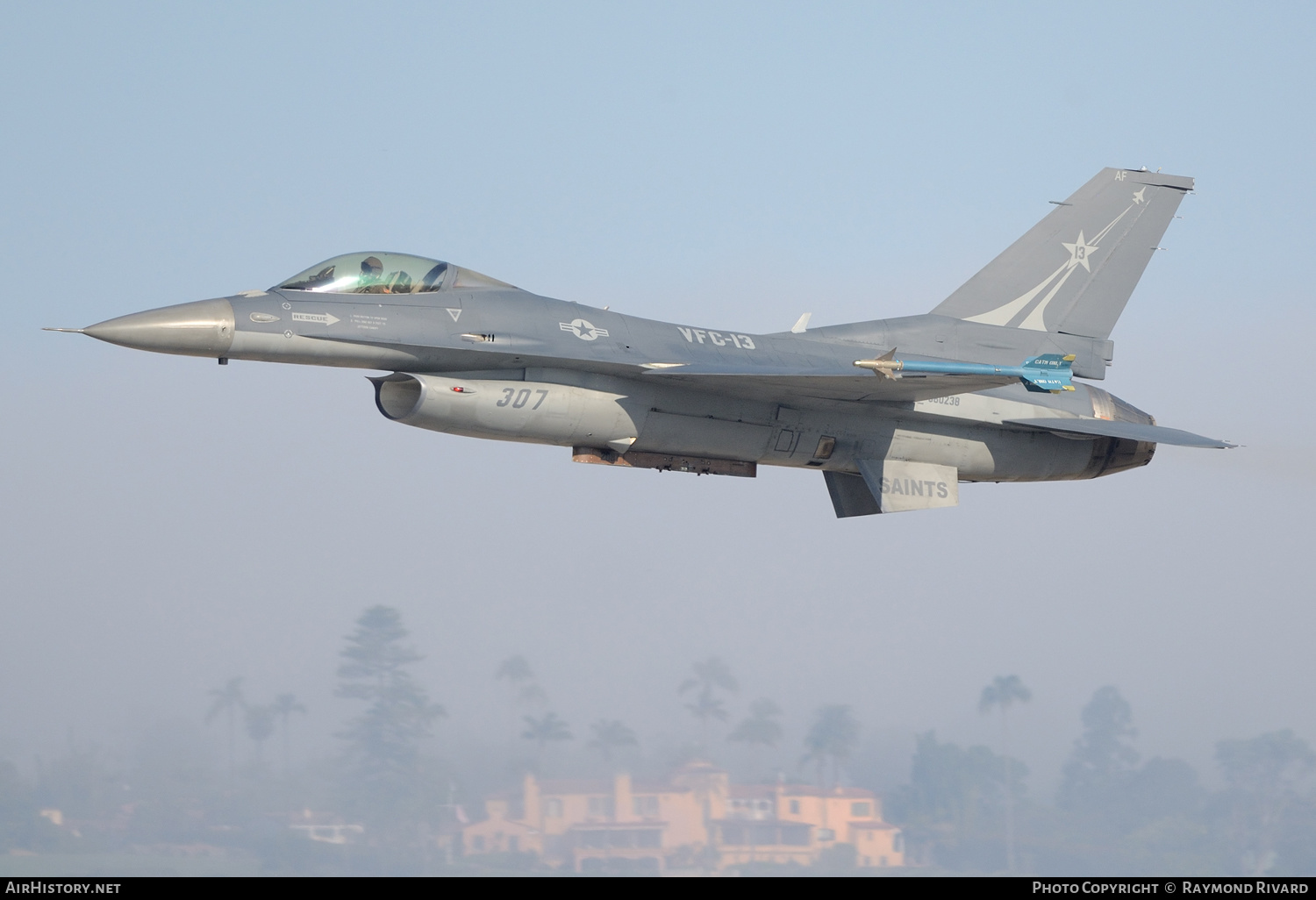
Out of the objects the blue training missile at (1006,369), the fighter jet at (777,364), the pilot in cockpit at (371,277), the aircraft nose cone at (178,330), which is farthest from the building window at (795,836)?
the aircraft nose cone at (178,330)

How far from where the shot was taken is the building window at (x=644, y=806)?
23.4 m

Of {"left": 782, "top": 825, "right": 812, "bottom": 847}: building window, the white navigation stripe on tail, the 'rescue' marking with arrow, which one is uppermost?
the white navigation stripe on tail

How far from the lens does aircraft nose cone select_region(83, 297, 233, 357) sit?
43.3 feet

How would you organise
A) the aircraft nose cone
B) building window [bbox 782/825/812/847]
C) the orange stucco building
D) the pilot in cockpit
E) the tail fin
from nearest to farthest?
1. the aircraft nose cone
2. the pilot in cockpit
3. the tail fin
4. the orange stucco building
5. building window [bbox 782/825/812/847]

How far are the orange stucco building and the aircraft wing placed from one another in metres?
10.1

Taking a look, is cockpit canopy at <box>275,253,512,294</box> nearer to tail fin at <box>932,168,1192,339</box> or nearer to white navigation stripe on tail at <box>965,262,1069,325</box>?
tail fin at <box>932,168,1192,339</box>

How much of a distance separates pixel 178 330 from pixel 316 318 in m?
1.36

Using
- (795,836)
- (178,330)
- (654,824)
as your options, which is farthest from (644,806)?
(178,330)

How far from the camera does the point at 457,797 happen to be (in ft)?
80.5

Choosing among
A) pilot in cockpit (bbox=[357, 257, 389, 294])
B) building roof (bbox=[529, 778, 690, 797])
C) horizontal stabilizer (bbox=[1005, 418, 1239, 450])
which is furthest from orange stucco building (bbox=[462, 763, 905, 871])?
pilot in cockpit (bbox=[357, 257, 389, 294])

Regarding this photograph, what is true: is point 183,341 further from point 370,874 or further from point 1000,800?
point 1000,800

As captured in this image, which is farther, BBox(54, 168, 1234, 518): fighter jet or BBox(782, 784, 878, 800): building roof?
BBox(782, 784, 878, 800): building roof

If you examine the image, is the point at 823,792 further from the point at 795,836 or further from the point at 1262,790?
the point at 1262,790
